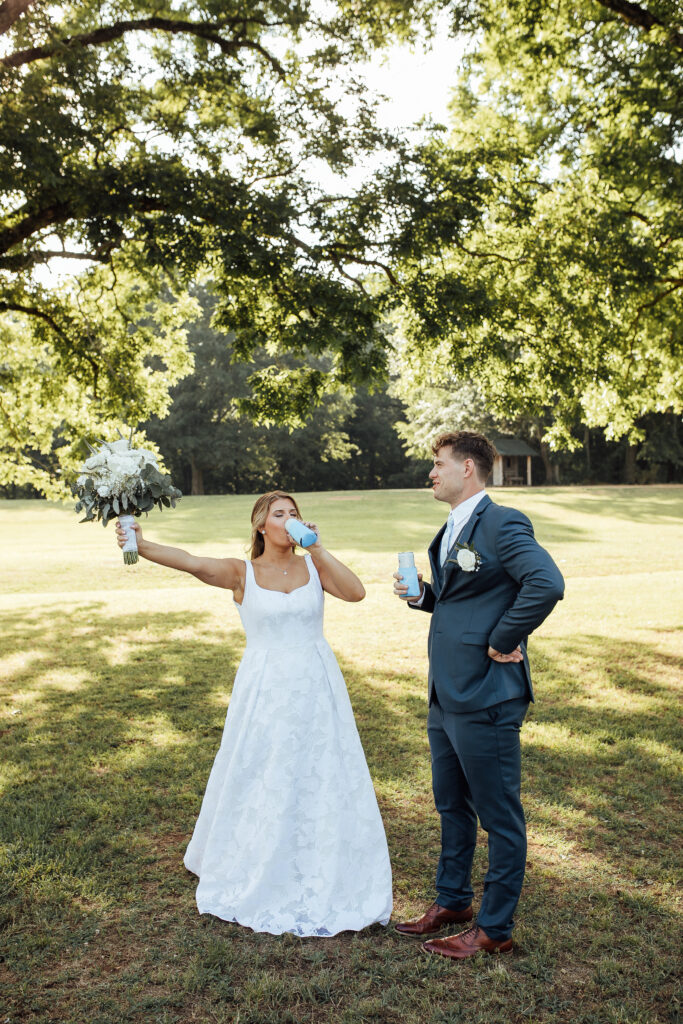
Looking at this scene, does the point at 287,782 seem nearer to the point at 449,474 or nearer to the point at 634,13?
the point at 449,474

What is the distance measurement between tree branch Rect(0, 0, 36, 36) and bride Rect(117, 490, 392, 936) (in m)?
7.79

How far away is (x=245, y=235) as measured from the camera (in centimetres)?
894

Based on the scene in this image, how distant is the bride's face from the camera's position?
4.48 m

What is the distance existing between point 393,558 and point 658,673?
1124cm

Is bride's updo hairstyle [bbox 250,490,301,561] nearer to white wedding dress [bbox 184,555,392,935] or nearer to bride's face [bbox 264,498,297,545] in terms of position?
bride's face [bbox 264,498,297,545]

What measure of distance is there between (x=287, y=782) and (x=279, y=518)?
1.49 metres

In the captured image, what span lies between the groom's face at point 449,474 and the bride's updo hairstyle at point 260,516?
87 centimetres

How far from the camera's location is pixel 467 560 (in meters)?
3.69

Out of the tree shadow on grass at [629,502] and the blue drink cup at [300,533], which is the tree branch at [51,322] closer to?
the blue drink cup at [300,533]

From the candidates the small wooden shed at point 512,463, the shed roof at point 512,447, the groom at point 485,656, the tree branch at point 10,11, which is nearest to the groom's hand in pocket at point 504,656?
the groom at point 485,656

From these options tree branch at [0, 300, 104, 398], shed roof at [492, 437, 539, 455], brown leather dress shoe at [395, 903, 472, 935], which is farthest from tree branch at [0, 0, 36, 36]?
shed roof at [492, 437, 539, 455]

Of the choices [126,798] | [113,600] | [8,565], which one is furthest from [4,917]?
[8,565]

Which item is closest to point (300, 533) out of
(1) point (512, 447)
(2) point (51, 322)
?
(2) point (51, 322)

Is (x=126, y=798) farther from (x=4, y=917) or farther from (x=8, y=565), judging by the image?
(x=8, y=565)
